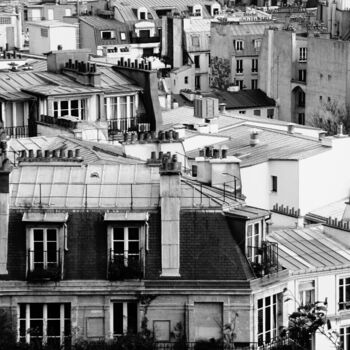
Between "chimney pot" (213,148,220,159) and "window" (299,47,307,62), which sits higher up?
"chimney pot" (213,148,220,159)

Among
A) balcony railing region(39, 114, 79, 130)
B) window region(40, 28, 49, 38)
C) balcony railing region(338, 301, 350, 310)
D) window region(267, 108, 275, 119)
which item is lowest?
window region(267, 108, 275, 119)

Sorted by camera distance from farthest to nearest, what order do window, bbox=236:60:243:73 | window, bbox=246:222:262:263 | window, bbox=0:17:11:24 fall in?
window, bbox=236:60:243:73, window, bbox=0:17:11:24, window, bbox=246:222:262:263

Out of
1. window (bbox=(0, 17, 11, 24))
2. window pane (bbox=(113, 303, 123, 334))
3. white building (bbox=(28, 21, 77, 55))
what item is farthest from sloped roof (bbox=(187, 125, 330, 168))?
window (bbox=(0, 17, 11, 24))

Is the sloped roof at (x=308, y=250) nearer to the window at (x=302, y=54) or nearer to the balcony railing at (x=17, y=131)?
the balcony railing at (x=17, y=131)

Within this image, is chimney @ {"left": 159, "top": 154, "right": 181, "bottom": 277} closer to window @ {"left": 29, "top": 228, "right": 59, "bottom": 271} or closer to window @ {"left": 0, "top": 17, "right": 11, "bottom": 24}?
window @ {"left": 29, "top": 228, "right": 59, "bottom": 271}

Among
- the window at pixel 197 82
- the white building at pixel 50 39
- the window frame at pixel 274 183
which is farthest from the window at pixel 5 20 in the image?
the window frame at pixel 274 183

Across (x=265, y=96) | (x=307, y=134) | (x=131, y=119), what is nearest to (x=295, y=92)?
(x=265, y=96)

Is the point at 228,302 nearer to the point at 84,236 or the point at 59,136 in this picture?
the point at 84,236
